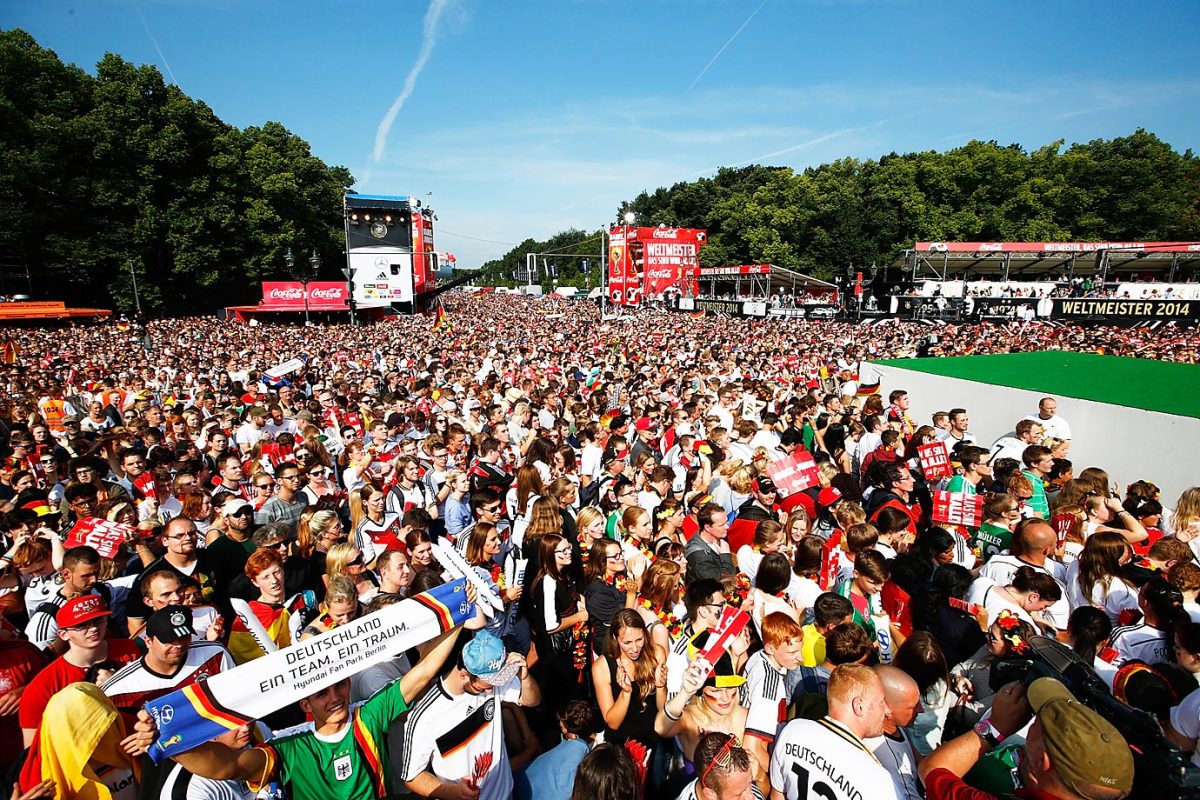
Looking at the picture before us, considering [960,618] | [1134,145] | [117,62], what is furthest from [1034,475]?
[1134,145]

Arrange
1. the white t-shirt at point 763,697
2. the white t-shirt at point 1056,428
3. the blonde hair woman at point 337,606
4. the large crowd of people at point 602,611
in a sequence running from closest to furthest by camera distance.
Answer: the large crowd of people at point 602,611, the white t-shirt at point 763,697, the blonde hair woman at point 337,606, the white t-shirt at point 1056,428

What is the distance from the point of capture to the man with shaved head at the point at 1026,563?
12.6ft

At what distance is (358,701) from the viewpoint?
3176 mm

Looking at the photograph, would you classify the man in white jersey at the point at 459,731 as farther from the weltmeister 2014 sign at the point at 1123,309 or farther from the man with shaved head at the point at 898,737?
the weltmeister 2014 sign at the point at 1123,309

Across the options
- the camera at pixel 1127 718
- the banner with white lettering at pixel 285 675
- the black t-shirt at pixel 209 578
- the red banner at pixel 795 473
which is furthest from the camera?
the red banner at pixel 795 473

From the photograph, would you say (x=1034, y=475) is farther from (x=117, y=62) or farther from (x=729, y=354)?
(x=117, y=62)

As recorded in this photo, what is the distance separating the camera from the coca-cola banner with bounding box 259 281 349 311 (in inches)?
1569

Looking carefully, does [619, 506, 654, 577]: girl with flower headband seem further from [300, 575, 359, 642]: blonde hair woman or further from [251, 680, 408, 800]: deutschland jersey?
[251, 680, 408, 800]: deutschland jersey

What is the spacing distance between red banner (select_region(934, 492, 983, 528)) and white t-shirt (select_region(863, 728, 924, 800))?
3318 millimetres

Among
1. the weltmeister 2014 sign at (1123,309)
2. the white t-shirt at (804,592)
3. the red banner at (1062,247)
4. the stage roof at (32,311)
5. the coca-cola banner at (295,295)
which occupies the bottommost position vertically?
the white t-shirt at (804,592)

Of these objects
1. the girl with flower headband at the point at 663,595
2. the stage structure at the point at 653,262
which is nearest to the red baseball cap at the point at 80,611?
the girl with flower headband at the point at 663,595

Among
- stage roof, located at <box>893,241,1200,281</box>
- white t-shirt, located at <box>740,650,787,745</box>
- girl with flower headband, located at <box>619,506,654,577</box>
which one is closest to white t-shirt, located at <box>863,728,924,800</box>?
white t-shirt, located at <box>740,650,787,745</box>

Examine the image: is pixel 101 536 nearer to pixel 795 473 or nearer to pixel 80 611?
pixel 80 611

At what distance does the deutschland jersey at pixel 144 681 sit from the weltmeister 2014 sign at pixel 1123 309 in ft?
110
